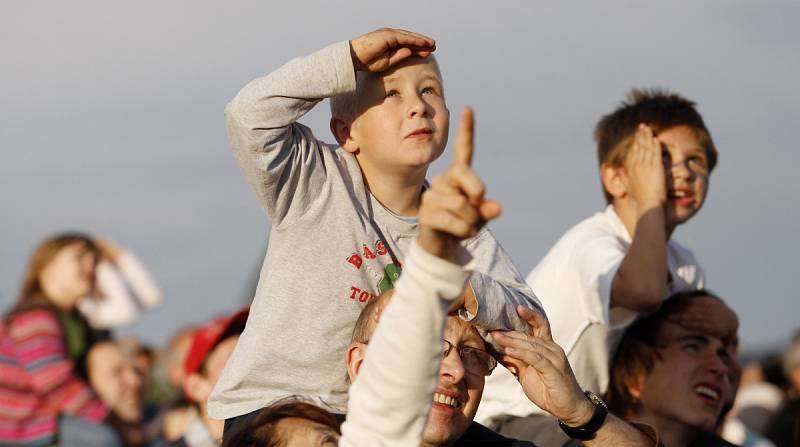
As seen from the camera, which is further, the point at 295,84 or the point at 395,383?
the point at 295,84

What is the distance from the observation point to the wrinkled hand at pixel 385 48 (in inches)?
164

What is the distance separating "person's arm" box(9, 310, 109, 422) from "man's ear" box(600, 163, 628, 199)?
3.41m

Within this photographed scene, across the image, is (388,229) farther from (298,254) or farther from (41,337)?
(41,337)

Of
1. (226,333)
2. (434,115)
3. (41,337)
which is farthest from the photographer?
(41,337)

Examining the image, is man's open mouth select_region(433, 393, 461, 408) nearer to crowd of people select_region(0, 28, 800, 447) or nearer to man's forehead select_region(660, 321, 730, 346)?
crowd of people select_region(0, 28, 800, 447)

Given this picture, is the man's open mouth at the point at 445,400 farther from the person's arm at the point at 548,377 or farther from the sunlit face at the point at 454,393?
the person's arm at the point at 548,377

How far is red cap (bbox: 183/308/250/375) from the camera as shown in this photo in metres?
6.38

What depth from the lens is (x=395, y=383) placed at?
114 inches

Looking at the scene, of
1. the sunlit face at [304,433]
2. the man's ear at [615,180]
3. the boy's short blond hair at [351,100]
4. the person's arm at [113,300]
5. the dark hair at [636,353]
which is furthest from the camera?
the person's arm at [113,300]

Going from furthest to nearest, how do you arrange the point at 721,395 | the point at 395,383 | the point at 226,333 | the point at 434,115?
the point at 226,333 → the point at 721,395 → the point at 434,115 → the point at 395,383

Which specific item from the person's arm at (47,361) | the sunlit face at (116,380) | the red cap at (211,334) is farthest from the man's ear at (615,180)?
the sunlit face at (116,380)

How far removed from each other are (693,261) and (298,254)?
2.34 metres

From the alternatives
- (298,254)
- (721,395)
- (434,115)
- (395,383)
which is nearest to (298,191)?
(298,254)

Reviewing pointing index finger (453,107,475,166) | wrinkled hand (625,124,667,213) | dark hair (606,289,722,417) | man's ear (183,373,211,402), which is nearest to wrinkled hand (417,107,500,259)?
pointing index finger (453,107,475,166)
